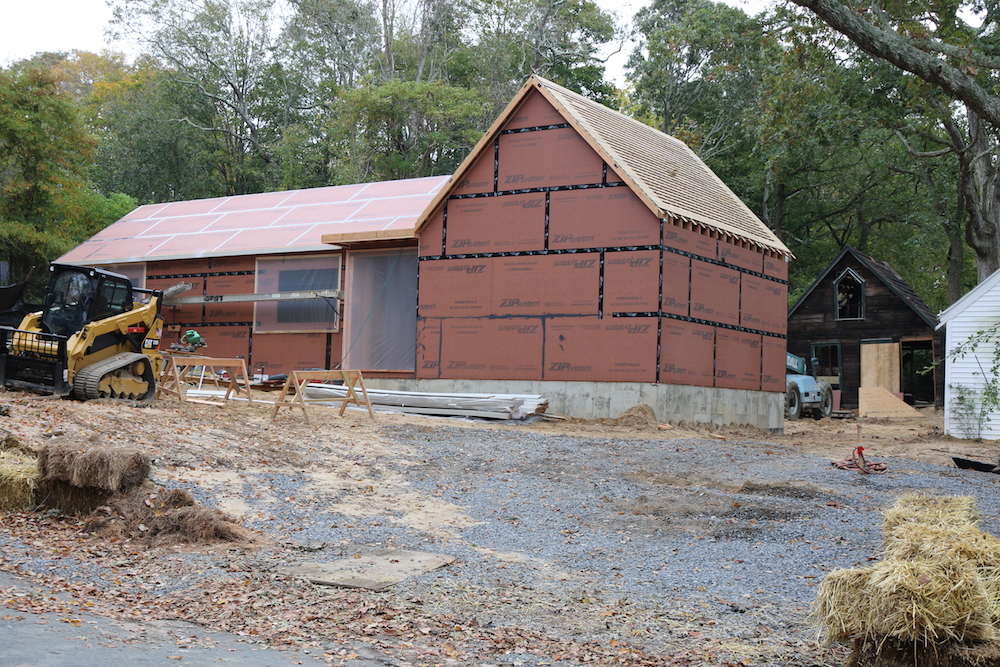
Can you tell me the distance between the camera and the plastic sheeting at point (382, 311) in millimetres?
23188

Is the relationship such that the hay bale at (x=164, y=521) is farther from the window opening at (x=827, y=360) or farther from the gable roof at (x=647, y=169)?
the window opening at (x=827, y=360)

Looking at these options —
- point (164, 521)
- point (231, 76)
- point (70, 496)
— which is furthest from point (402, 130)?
point (164, 521)

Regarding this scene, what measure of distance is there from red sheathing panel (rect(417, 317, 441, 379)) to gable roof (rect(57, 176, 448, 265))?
2623mm

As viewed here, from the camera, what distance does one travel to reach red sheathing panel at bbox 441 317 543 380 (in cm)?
2091

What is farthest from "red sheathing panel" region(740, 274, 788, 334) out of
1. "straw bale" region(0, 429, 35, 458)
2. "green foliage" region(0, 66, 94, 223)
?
"green foliage" region(0, 66, 94, 223)

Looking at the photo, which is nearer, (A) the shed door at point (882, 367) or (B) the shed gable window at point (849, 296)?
(A) the shed door at point (882, 367)

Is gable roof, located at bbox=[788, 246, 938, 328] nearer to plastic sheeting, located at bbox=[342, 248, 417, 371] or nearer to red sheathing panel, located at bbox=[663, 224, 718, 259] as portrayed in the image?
red sheathing panel, located at bbox=[663, 224, 718, 259]

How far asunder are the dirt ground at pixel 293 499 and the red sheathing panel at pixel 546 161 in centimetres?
544

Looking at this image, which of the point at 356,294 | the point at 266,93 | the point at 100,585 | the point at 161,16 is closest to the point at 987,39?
the point at 356,294

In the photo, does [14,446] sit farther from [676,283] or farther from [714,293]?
[714,293]

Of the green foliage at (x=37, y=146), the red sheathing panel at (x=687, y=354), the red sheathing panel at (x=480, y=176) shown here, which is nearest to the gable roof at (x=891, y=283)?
the red sheathing panel at (x=687, y=354)

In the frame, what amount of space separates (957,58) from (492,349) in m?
11.8

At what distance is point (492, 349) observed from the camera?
2133 cm

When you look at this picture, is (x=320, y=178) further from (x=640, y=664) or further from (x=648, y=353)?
(x=640, y=664)
